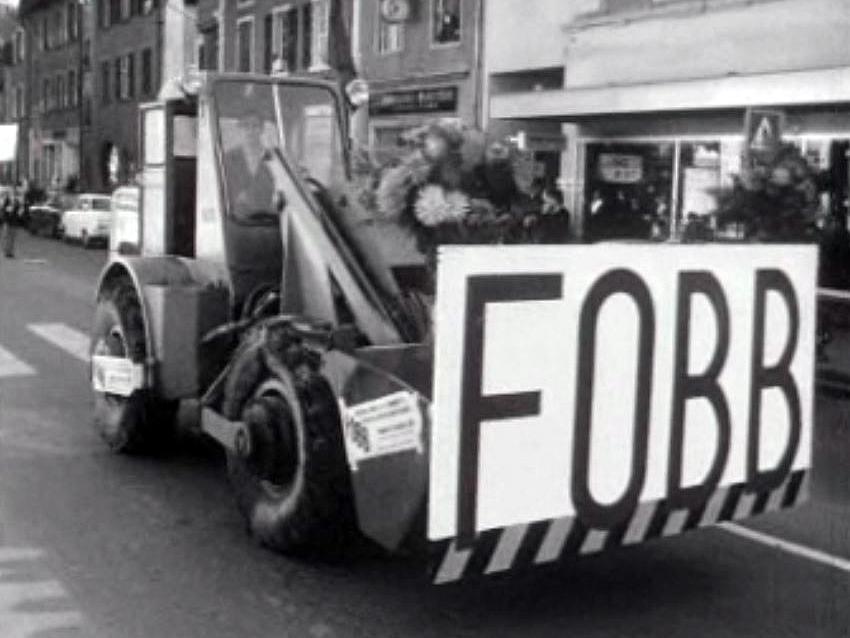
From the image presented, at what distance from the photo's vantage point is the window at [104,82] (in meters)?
53.9

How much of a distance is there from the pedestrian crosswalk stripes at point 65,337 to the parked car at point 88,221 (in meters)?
19.2

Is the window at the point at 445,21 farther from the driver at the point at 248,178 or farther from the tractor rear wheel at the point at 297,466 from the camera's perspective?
the tractor rear wheel at the point at 297,466

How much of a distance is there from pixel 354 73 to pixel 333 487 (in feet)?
51.9

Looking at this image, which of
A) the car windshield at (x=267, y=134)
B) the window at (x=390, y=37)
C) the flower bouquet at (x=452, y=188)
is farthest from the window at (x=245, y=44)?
the flower bouquet at (x=452, y=188)

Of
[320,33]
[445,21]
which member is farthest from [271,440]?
[320,33]

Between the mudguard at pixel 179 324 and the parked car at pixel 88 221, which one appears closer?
the mudguard at pixel 179 324

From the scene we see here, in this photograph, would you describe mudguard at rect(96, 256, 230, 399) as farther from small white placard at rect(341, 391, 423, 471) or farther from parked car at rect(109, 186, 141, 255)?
small white placard at rect(341, 391, 423, 471)

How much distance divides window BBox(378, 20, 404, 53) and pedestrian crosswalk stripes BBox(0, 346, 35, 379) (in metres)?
18.4

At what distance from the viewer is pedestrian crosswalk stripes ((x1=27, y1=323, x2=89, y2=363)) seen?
1261cm

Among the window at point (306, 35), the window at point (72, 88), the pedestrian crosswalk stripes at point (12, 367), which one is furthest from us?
the window at point (72, 88)

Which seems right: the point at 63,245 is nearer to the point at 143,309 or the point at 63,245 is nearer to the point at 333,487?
the point at 143,309

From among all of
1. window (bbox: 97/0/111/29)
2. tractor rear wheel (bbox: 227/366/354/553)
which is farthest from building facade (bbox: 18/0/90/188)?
tractor rear wheel (bbox: 227/366/354/553)

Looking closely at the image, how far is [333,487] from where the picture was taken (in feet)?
18.2

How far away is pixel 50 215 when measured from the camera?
1553 inches
